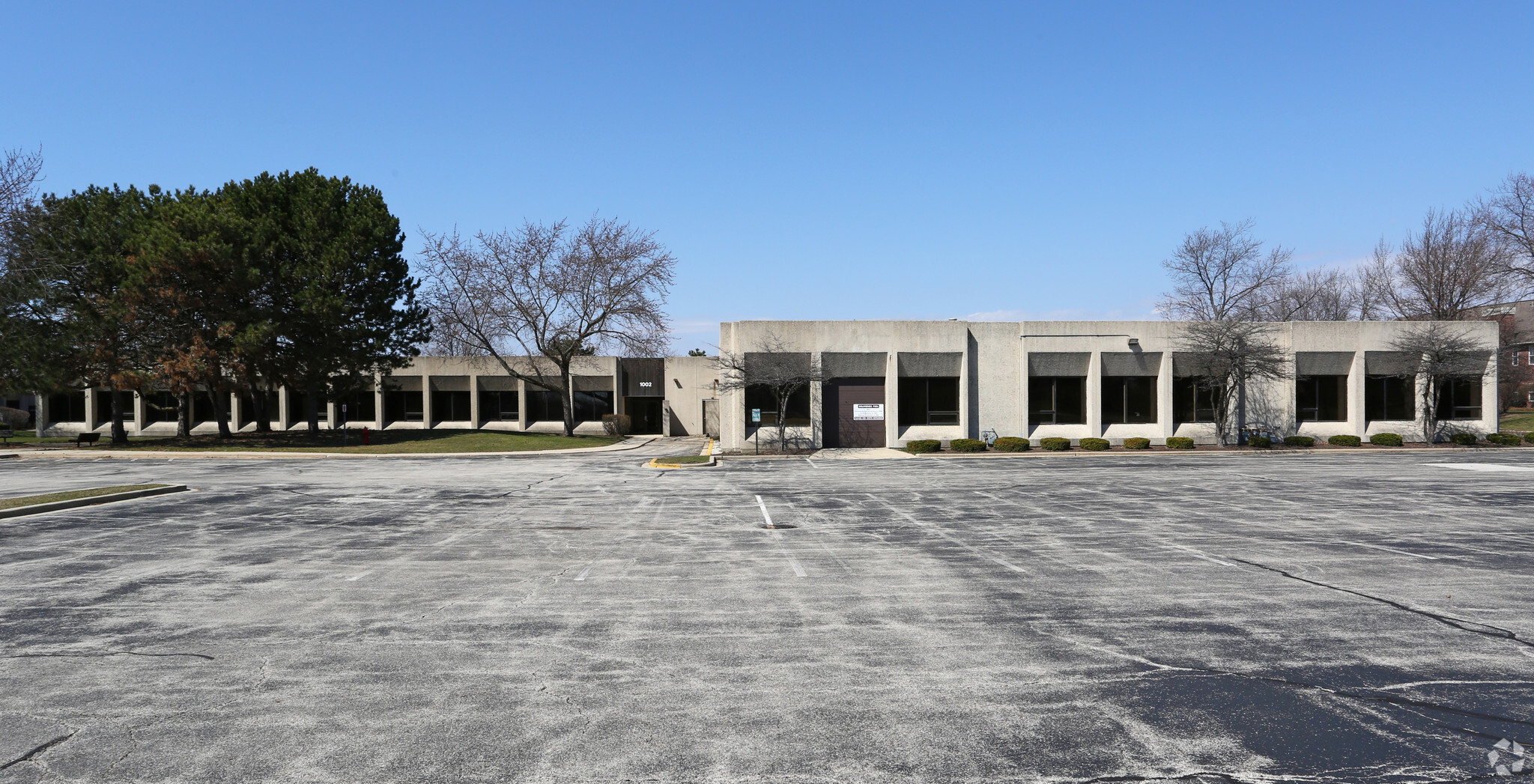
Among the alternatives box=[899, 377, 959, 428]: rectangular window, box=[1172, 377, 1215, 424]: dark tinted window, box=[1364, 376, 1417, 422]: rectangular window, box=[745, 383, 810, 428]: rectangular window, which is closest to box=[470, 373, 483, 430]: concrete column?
box=[745, 383, 810, 428]: rectangular window

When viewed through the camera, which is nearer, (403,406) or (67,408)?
(403,406)

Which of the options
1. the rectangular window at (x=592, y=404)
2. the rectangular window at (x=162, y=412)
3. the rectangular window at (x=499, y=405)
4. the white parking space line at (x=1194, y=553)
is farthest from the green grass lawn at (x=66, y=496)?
the rectangular window at (x=162, y=412)

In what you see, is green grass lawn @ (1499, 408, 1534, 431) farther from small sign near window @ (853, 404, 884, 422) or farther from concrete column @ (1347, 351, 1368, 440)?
small sign near window @ (853, 404, 884, 422)

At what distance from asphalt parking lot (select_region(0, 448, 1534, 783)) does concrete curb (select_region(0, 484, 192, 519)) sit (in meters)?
1.17

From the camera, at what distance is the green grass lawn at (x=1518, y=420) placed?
47719 millimetres

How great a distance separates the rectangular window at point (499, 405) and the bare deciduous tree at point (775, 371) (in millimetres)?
23231

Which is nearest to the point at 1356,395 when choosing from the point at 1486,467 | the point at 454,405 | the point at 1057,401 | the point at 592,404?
the point at 1486,467

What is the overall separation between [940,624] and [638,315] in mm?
38148

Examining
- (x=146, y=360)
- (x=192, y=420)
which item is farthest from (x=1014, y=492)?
(x=192, y=420)

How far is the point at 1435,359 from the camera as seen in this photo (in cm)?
3594

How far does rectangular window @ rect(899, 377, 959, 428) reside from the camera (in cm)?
3534

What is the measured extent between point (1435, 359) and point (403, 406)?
185 ft

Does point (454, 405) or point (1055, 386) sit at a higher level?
point (1055, 386)

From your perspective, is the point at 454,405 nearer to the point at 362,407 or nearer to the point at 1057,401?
the point at 362,407
